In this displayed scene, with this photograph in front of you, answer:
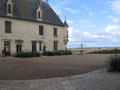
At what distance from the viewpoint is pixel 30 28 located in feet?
90.3

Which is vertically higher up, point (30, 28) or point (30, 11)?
point (30, 11)

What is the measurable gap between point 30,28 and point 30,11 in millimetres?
3869

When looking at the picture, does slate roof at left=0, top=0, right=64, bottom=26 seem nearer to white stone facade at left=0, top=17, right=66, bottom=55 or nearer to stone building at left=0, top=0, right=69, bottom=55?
stone building at left=0, top=0, right=69, bottom=55

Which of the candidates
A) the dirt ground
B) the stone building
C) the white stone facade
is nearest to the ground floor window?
the stone building

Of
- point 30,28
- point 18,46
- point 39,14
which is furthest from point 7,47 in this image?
point 39,14

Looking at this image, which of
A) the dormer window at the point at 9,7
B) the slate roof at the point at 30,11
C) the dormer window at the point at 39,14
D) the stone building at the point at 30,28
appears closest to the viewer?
the stone building at the point at 30,28

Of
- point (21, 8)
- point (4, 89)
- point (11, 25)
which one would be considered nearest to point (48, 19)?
point (21, 8)

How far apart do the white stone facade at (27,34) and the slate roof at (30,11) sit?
89 cm

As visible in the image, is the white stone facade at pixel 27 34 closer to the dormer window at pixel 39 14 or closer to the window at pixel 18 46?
the window at pixel 18 46

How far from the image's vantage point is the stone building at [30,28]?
2456 cm

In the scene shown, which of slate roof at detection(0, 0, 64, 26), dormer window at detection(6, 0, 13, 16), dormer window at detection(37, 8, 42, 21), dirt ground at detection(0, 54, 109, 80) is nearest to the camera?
dirt ground at detection(0, 54, 109, 80)

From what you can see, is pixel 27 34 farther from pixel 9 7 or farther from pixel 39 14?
pixel 9 7

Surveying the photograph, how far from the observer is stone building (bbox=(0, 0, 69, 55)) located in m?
24.6

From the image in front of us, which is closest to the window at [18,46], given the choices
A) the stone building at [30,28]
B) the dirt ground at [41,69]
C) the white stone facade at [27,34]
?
Result: the stone building at [30,28]
